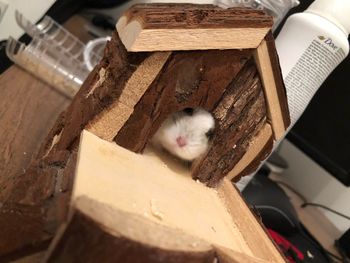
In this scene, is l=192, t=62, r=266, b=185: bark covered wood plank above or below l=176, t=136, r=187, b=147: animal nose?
above

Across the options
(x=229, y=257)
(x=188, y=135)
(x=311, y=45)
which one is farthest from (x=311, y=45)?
(x=229, y=257)

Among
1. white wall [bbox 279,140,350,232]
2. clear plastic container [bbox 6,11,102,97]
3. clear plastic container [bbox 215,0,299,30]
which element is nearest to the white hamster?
clear plastic container [bbox 215,0,299,30]

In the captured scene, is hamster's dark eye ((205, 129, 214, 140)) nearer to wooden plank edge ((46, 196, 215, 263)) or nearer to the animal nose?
the animal nose

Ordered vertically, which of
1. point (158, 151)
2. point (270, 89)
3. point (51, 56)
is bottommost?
point (51, 56)

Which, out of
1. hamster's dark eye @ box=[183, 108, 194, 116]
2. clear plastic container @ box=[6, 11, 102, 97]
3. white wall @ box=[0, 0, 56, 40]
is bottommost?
clear plastic container @ box=[6, 11, 102, 97]

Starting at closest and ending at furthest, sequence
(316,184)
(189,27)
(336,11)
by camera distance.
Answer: (189,27) < (336,11) < (316,184)

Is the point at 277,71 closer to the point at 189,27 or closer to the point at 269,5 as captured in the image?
the point at 189,27
